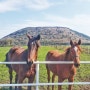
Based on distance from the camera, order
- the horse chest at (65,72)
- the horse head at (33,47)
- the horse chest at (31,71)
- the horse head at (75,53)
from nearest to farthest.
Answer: the horse head at (33,47) → the horse head at (75,53) → the horse chest at (31,71) → the horse chest at (65,72)

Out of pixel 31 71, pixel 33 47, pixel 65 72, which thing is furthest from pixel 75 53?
pixel 31 71

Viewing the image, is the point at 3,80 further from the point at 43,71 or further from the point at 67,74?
A: the point at 67,74

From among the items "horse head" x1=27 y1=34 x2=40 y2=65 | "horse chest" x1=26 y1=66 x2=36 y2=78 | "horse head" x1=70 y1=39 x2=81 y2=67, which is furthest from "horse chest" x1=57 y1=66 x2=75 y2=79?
"horse head" x1=27 y1=34 x2=40 y2=65

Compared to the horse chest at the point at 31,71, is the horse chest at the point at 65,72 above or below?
below

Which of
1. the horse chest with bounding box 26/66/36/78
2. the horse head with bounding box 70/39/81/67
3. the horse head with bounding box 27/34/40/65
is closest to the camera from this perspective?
the horse head with bounding box 27/34/40/65

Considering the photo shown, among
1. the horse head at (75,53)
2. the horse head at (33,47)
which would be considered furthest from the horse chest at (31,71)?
the horse head at (75,53)

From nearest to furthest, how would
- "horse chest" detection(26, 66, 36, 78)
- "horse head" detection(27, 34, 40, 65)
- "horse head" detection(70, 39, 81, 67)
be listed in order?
"horse head" detection(27, 34, 40, 65)
"horse head" detection(70, 39, 81, 67)
"horse chest" detection(26, 66, 36, 78)

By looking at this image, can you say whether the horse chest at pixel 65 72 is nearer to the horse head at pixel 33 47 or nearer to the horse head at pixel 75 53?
the horse head at pixel 75 53

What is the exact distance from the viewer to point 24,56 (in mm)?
8234

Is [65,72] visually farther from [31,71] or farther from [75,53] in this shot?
[31,71]

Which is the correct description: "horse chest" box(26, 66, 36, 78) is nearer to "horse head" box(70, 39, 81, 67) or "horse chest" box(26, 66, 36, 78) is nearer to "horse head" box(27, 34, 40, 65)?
"horse head" box(27, 34, 40, 65)

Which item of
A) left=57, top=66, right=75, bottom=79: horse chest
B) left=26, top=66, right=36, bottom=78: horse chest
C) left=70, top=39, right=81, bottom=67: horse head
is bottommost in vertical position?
left=57, top=66, right=75, bottom=79: horse chest

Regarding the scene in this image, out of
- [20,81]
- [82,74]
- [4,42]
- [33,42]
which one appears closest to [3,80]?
[82,74]

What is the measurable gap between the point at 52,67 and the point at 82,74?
6.19 m
